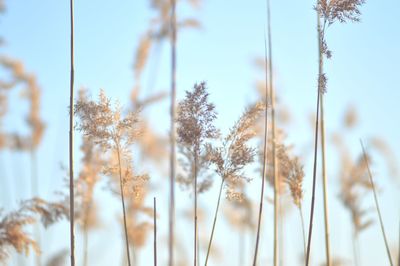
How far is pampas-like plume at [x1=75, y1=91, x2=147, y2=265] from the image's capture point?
3.92 m

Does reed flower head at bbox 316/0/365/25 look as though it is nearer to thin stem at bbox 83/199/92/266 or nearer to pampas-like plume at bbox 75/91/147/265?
pampas-like plume at bbox 75/91/147/265

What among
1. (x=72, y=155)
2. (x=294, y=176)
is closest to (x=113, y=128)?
(x=72, y=155)

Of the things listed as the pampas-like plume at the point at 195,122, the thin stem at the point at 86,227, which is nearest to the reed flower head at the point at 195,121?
the pampas-like plume at the point at 195,122

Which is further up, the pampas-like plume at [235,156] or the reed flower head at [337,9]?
the reed flower head at [337,9]

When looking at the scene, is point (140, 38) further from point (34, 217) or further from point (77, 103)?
point (34, 217)

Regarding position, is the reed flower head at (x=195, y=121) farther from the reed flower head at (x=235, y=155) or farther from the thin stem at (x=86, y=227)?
the thin stem at (x=86, y=227)

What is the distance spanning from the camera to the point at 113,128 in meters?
3.95

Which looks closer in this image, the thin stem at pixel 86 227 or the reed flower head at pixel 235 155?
the reed flower head at pixel 235 155

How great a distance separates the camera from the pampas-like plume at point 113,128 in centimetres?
392

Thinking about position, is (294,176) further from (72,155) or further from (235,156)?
(72,155)

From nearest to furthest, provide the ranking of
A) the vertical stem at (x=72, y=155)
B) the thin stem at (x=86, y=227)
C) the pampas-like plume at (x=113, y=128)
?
1. the vertical stem at (x=72, y=155)
2. the pampas-like plume at (x=113, y=128)
3. the thin stem at (x=86, y=227)

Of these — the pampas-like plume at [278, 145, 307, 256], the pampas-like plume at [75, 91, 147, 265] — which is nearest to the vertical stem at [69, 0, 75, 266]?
the pampas-like plume at [75, 91, 147, 265]

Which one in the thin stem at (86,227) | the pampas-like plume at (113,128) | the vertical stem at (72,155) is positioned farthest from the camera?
the thin stem at (86,227)

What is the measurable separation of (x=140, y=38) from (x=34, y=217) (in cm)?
182
